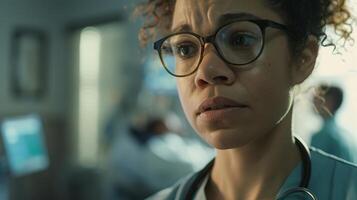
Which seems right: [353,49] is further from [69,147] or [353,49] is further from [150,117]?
[69,147]

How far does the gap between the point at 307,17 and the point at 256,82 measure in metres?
0.15

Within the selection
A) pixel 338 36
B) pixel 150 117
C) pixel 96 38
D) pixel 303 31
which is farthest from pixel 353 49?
pixel 96 38

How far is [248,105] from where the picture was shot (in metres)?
0.73

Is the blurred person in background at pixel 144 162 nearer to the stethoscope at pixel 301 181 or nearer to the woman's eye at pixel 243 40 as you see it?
the stethoscope at pixel 301 181

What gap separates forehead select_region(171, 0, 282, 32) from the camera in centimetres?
74

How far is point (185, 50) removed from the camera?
0.80 m

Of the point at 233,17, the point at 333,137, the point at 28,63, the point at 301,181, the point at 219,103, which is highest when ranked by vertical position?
the point at 233,17

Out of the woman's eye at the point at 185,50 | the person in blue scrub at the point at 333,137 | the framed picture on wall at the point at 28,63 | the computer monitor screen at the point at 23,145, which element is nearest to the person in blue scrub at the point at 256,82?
the woman's eye at the point at 185,50

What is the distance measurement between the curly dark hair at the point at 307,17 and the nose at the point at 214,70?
0.12m

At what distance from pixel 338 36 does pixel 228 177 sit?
317 mm

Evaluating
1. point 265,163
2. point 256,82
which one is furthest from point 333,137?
point 256,82

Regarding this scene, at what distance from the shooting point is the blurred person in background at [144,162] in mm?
2947

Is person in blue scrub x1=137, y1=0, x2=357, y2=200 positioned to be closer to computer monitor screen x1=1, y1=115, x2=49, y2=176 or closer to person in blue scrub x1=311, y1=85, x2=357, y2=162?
person in blue scrub x1=311, y1=85, x2=357, y2=162

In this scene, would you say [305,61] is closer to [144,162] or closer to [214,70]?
[214,70]
